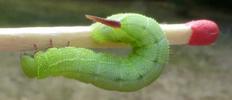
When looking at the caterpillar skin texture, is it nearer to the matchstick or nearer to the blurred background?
the matchstick

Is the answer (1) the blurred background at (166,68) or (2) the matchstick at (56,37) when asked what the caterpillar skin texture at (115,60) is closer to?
(2) the matchstick at (56,37)

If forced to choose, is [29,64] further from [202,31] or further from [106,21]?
[202,31]

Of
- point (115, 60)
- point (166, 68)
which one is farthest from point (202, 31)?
point (166, 68)

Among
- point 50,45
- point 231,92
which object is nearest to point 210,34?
point 50,45

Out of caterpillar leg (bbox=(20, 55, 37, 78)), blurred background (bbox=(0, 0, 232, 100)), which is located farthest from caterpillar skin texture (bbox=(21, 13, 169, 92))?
blurred background (bbox=(0, 0, 232, 100))

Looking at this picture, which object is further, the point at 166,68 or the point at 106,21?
the point at 166,68
